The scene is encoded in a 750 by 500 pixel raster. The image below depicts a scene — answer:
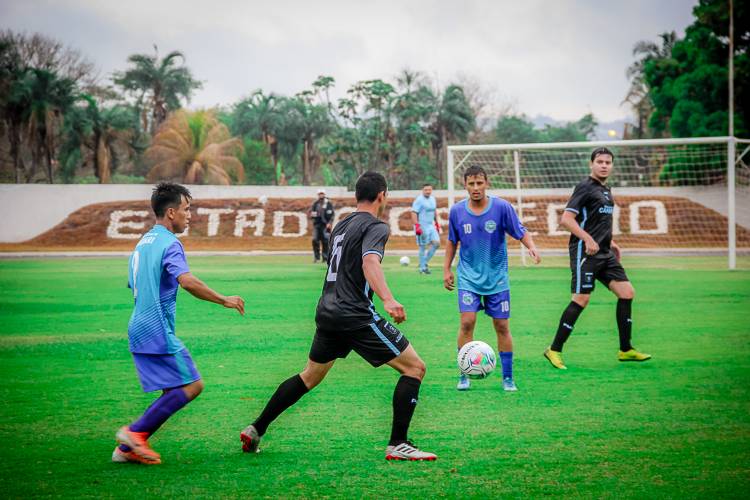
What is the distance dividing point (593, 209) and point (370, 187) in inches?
178

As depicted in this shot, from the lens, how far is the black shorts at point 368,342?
6.06m

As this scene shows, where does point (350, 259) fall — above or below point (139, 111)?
below

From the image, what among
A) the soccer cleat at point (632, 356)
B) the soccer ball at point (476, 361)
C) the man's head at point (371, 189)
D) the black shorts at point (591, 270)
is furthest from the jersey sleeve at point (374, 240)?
the soccer cleat at point (632, 356)

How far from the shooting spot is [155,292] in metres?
6.00

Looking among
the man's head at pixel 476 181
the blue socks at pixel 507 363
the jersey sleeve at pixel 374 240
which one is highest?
the man's head at pixel 476 181

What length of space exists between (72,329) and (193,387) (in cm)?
784

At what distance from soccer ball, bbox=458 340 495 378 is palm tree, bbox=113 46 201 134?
53.8 metres

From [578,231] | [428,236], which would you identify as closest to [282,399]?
[578,231]

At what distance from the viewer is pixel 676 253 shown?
35.2m

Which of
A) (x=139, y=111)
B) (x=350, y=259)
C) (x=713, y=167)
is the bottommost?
(x=350, y=259)

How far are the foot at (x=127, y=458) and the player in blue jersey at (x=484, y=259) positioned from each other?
344cm

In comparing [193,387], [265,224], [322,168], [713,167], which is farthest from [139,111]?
[193,387]

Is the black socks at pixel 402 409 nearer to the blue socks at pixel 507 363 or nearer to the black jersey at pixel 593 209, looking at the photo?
the blue socks at pixel 507 363

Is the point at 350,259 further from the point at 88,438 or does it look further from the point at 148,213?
the point at 148,213
